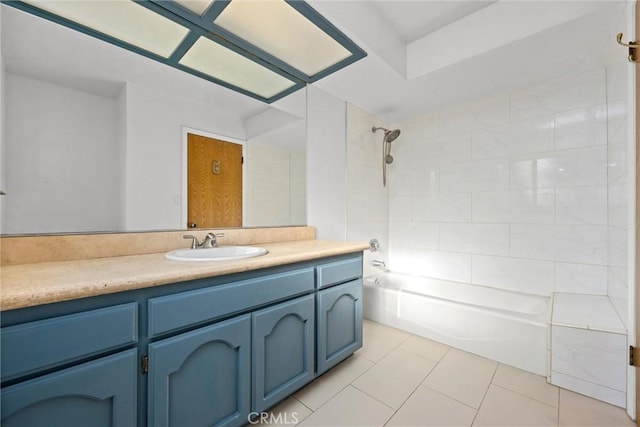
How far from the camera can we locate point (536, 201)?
204 centimetres

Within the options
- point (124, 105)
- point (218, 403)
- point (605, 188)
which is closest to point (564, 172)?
point (605, 188)

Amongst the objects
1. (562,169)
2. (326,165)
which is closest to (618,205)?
(562,169)

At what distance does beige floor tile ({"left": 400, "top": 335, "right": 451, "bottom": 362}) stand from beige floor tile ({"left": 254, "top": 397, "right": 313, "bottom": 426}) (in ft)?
3.12

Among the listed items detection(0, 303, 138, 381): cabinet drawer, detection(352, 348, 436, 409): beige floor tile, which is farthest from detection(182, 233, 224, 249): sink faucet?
detection(352, 348, 436, 409): beige floor tile

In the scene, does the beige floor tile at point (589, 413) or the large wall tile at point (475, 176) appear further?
the large wall tile at point (475, 176)

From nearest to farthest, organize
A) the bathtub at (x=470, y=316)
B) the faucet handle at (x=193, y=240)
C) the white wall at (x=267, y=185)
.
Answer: the faucet handle at (x=193, y=240) → the bathtub at (x=470, y=316) → the white wall at (x=267, y=185)

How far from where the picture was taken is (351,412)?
4.18ft

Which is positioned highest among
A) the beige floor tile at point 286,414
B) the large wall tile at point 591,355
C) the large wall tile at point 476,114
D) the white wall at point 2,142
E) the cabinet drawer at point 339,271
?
→ the large wall tile at point 476,114

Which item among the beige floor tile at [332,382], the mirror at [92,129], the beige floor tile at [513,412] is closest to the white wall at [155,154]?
the mirror at [92,129]

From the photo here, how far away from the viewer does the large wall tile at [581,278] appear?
1.80 meters

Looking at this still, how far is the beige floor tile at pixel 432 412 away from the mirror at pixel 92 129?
1.54 metres

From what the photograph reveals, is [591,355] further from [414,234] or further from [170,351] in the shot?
[170,351]

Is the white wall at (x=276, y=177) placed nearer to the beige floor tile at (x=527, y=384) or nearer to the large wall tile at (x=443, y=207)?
the large wall tile at (x=443, y=207)

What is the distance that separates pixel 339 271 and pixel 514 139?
193 cm
